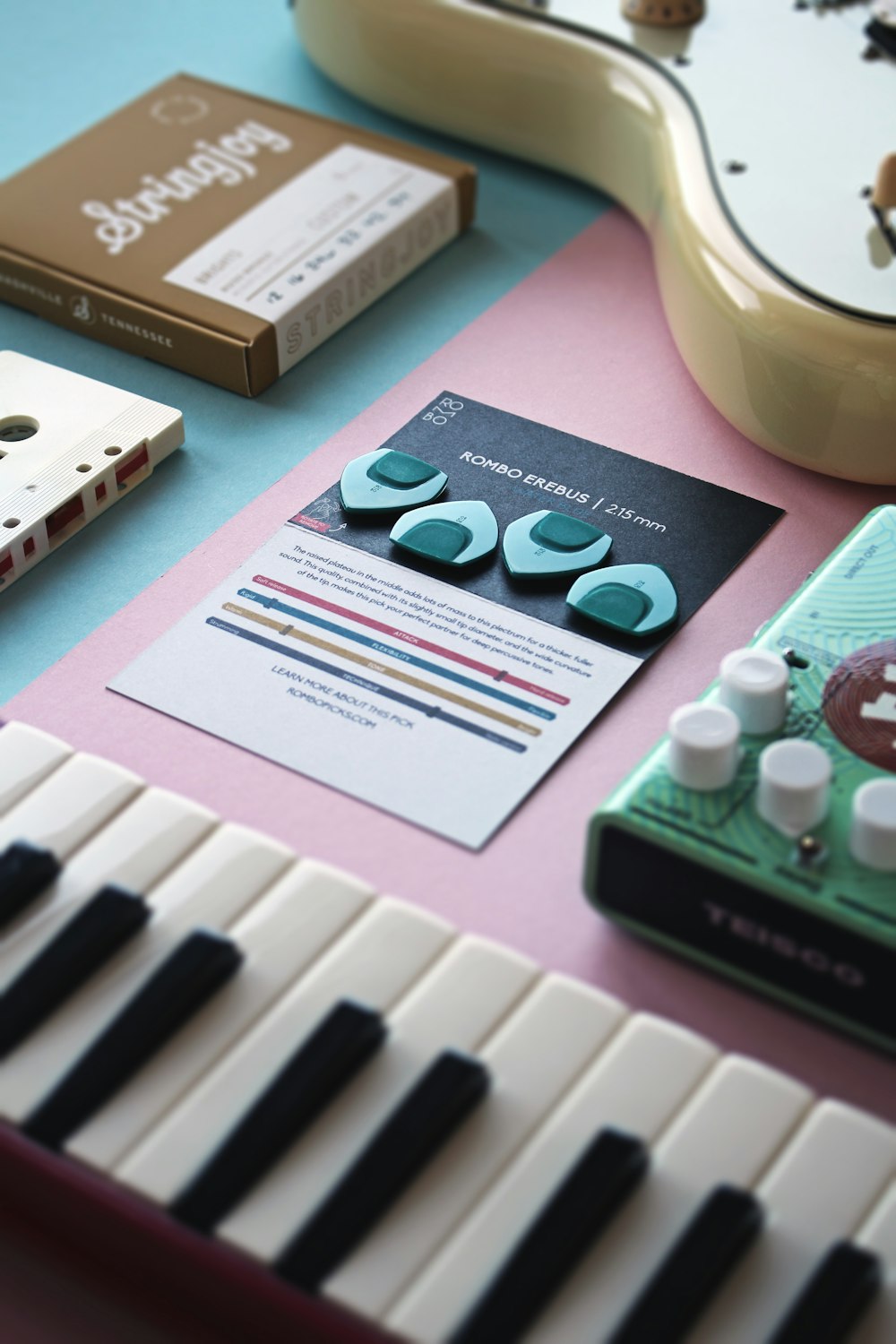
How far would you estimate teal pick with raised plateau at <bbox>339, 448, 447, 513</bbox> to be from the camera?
5.04 feet

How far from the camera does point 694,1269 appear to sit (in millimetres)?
885

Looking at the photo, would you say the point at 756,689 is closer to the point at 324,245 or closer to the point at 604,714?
the point at 604,714

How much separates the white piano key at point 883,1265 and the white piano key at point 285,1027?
1.04 feet

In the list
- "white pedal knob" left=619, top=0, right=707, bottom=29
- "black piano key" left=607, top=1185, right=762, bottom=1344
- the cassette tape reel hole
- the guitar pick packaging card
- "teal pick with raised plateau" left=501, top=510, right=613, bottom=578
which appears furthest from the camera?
"white pedal knob" left=619, top=0, right=707, bottom=29

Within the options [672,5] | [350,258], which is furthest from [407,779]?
[672,5]

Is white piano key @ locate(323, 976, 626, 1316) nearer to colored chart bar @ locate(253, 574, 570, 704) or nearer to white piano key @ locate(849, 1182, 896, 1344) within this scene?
white piano key @ locate(849, 1182, 896, 1344)

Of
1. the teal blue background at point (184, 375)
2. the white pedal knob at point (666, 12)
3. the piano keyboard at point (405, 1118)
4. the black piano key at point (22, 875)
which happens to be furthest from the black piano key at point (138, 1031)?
the white pedal knob at point (666, 12)

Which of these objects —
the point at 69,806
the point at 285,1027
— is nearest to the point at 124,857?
the point at 69,806

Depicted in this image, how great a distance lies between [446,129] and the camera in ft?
6.95

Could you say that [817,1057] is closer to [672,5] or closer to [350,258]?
[350,258]

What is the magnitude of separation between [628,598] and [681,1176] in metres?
0.62

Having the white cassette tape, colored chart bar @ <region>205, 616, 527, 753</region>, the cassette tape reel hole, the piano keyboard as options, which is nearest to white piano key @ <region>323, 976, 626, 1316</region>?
the piano keyboard

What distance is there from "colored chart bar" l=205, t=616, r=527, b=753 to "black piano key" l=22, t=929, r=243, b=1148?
0.35 m

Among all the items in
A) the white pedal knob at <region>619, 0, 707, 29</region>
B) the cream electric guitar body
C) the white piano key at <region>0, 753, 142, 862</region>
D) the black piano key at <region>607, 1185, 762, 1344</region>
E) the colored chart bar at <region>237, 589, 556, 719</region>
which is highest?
the white pedal knob at <region>619, 0, 707, 29</region>
